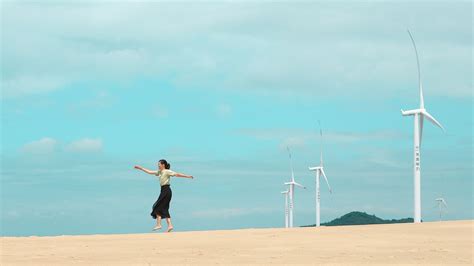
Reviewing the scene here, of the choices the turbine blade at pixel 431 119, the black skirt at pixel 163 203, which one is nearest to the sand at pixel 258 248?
the black skirt at pixel 163 203

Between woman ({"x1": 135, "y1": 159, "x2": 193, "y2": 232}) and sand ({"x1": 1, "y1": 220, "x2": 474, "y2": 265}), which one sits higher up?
woman ({"x1": 135, "y1": 159, "x2": 193, "y2": 232})

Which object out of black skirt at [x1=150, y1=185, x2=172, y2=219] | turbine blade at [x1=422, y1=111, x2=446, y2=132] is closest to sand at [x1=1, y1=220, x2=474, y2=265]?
black skirt at [x1=150, y1=185, x2=172, y2=219]

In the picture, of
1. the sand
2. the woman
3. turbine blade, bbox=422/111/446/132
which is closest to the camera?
the sand

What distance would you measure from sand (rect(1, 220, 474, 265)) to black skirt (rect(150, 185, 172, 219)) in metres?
1.37

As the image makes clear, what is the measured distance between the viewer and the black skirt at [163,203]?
26.2 metres

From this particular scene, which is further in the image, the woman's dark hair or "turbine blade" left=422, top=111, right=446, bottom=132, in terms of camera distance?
"turbine blade" left=422, top=111, right=446, bottom=132

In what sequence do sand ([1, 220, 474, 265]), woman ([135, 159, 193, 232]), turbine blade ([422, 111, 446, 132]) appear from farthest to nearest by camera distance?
1. turbine blade ([422, 111, 446, 132])
2. woman ([135, 159, 193, 232])
3. sand ([1, 220, 474, 265])

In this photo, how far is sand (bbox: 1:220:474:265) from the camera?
17438 mm

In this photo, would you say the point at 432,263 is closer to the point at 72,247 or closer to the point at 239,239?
the point at 239,239

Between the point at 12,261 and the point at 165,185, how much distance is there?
9.26 metres

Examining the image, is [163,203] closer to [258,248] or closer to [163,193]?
[163,193]

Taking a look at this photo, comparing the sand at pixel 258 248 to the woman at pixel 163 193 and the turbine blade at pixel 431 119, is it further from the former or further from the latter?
the turbine blade at pixel 431 119

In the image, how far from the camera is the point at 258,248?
1972 cm

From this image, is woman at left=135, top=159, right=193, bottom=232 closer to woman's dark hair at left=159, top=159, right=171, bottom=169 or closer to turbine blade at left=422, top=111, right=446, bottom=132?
woman's dark hair at left=159, top=159, right=171, bottom=169
